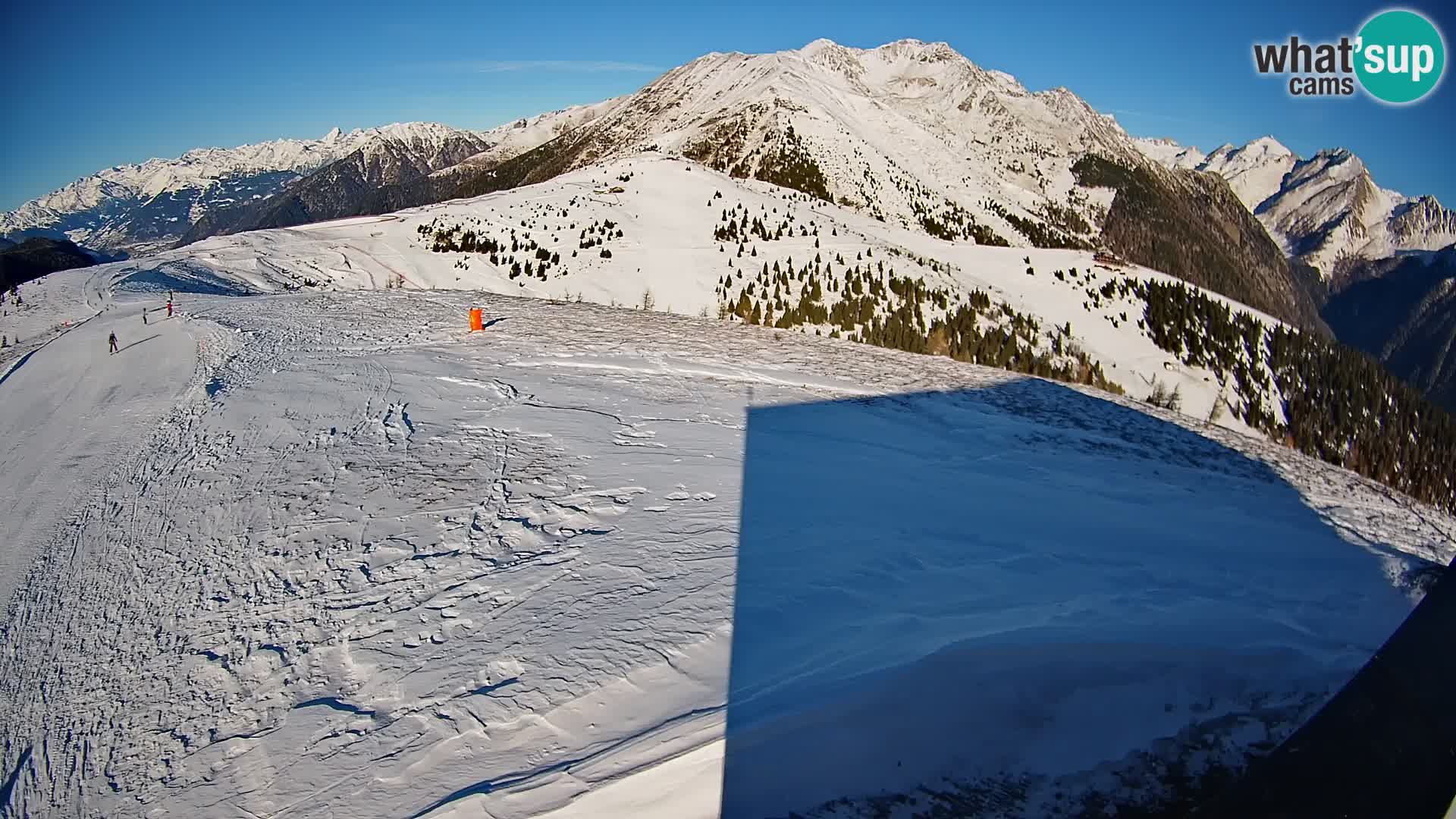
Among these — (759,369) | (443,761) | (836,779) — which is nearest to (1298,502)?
(759,369)

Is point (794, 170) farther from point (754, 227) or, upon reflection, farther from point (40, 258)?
point (40, 258)

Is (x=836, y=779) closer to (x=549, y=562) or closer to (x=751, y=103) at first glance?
(x=549, y=562)

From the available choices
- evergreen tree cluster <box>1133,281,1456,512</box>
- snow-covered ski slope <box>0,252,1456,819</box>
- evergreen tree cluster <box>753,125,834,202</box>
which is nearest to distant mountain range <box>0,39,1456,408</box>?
evergreen tree cluster <box>753,125,834,202</box>

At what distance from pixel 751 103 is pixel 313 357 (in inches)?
2987

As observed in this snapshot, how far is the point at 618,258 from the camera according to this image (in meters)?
24.2

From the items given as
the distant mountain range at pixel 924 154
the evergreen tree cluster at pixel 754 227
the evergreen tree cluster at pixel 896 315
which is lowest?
the evergreen tree cluster at pixel 896 315

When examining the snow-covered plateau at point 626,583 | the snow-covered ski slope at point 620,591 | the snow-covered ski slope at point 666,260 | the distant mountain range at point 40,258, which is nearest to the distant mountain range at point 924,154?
the snow-covered ski slope at point 666,260

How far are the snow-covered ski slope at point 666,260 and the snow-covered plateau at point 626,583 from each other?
9.50 metres

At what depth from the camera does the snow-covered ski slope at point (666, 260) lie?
21.3 m

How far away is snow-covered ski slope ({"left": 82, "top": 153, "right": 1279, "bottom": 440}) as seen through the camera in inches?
839

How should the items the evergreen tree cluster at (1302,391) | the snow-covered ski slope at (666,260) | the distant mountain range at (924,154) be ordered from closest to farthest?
the snow-covered ski slope at (666,260) < the evergreen tree cluster at (1302,391) < the distant mountain range at (924,154)

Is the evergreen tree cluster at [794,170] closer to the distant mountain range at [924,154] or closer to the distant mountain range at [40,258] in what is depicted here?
the distant mountain range at [924,154]

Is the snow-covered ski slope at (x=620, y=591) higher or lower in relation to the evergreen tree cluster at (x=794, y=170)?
lower

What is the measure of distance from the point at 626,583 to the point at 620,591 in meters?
0.10
